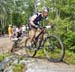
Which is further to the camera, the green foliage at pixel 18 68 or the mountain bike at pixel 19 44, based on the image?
the mountain bike at pixel 19 44

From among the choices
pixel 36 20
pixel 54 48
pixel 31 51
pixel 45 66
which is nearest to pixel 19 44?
pixel 31 51

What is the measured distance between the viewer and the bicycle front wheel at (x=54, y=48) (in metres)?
8.20

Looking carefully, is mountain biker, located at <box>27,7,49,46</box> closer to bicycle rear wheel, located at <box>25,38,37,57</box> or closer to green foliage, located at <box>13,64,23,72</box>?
bicycle rear wheel, located at <box>25,38,37,57</box>

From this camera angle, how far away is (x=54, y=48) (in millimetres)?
8688

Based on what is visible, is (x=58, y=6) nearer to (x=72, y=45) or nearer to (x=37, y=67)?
(x=72, y=45)

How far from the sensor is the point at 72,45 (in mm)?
13320

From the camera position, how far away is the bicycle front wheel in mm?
8195

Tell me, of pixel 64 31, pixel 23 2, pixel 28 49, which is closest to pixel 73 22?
pixel 64 31

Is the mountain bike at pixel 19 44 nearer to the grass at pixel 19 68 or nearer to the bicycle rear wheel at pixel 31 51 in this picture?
the bicycle rear wheel at pixel 31 51

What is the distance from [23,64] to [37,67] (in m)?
0.73

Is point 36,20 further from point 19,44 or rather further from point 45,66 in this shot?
point 19,44

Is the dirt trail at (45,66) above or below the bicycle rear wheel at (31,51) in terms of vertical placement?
below

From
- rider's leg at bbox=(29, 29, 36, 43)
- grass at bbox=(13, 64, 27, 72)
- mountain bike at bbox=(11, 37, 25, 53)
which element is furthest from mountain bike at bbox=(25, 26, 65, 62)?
mountain bike at bbox=(11, 37, 25, 53)

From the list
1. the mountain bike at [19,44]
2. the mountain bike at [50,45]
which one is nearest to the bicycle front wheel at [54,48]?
the mountain bike at [50,45]
